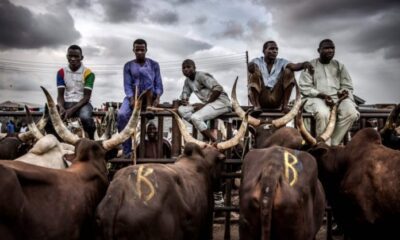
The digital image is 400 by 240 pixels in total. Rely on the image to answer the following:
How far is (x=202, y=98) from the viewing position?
23.4 ft

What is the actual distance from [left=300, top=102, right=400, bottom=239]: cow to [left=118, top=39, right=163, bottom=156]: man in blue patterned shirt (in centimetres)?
284

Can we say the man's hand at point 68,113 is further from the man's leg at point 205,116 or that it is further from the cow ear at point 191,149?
the cow ear at point 191,149

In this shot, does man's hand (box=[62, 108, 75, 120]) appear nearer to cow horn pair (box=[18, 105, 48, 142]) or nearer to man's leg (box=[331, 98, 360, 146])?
cow horn pair (box=[18, 105, 48, 142])

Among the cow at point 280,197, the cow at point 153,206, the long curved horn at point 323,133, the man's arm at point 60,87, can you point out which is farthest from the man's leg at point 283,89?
the man's arm at point 60,87

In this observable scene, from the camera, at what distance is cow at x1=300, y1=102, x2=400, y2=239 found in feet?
15.0

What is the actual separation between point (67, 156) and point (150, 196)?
5.89 feet

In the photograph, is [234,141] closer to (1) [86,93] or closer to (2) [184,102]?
(2) [184,102]

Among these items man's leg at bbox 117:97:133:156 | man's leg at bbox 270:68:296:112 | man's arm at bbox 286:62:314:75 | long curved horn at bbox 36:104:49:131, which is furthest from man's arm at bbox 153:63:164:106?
man's arm at bbox 286:62:314:75

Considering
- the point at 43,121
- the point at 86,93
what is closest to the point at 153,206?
the point at 43,121

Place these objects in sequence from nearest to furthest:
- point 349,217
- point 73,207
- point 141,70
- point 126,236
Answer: point 126,236 → point 73,207 → point 349,217 → point 141,70

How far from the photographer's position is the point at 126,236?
367 cm

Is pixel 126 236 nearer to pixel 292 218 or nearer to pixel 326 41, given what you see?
pixel 292 218

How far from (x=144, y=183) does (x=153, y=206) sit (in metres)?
0.25

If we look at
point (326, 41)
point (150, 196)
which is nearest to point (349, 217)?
point (150, 196)
